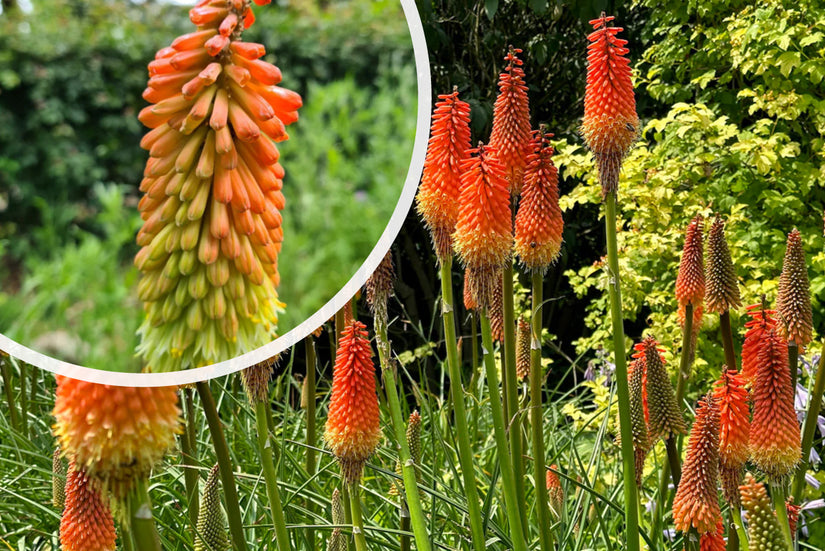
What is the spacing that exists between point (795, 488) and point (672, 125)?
256cm

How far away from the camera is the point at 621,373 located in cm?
176

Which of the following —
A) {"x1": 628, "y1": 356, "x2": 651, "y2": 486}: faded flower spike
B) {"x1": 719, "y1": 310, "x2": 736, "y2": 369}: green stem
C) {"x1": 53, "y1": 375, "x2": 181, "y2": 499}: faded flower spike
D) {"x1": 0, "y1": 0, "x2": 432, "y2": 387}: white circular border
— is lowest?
{"x1": 628, "y1": 356, "x2": 651, "y2": 486}: faded flower spike

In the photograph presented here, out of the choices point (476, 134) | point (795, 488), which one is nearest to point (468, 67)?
point (476, 134)

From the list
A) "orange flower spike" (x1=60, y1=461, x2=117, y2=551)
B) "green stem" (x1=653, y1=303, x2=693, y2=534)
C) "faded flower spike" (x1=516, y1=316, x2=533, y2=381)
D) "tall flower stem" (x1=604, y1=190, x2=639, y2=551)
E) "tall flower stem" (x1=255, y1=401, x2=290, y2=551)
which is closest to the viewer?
"orange flower spike" (x1=60, y1=461, x2=117, y2=551)

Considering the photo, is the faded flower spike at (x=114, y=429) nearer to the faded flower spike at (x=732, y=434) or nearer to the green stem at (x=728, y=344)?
the faded flower spike at (x=732, y=434)

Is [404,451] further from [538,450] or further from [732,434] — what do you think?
[732,434]

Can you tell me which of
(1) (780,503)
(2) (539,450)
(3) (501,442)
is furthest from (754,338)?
(3) (501,442)

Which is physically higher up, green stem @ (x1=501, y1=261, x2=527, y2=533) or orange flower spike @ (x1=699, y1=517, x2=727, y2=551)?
green stem @ (x1=501, y1=261, x2=527, y2=533)

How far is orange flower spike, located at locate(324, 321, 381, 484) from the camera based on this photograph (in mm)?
1581

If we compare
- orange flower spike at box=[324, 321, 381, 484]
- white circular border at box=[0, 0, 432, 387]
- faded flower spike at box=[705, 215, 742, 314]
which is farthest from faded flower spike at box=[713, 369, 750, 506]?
white circular border at box=[0, 0, 432, 387]

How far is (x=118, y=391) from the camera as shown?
1095 mm

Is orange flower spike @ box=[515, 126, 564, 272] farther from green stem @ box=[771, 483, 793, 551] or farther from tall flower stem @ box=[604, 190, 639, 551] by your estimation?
green stem @ box=[771, 483, 793, 551]

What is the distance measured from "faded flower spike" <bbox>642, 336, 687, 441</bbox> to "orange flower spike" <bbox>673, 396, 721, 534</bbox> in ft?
0.57

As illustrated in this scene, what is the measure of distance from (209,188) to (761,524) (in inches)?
42.2
